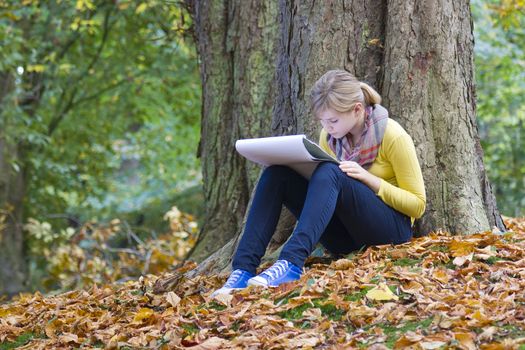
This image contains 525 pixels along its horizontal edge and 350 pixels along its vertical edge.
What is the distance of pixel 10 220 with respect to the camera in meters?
12.4

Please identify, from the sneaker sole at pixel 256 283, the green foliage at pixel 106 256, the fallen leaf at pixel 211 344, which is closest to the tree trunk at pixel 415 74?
the sneaker sole at pixel 256 283

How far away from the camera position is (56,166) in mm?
12758

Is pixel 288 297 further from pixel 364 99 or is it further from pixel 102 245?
pixel 102 245

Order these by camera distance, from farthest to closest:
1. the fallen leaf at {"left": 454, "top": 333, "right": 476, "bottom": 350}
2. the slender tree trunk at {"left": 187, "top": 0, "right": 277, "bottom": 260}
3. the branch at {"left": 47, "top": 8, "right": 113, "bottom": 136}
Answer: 1. the branch at {"left": 47, "top": 8, "right": 113, "bottom": 136}
2. the slender tree trunk at {"left": 187, "top": 0, "right": 277, "bottom": 260}
3. the fallen leaf at {"left": 454, "top": 333, "right": 476, "bottom": 350}

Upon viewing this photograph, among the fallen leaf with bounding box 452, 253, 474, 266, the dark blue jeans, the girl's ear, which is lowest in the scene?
the fallen leaf with bounding box 452, 253, 474, 266

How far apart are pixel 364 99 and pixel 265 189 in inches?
30.1

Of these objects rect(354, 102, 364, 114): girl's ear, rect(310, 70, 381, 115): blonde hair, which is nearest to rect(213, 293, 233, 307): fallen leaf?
rect(310, 70, 381, 115): blonde hair

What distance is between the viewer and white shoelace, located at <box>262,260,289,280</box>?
13.9 ft

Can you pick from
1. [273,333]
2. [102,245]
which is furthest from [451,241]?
[102,245]

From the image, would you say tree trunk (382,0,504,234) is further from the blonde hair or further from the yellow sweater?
the blonde hair

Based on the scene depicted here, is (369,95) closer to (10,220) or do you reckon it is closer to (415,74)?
(415,74)

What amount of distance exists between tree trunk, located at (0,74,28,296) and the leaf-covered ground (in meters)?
7.10

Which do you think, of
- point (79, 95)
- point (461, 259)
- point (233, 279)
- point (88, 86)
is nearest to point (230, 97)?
point (233, 279)

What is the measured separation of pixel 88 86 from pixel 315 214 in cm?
947
